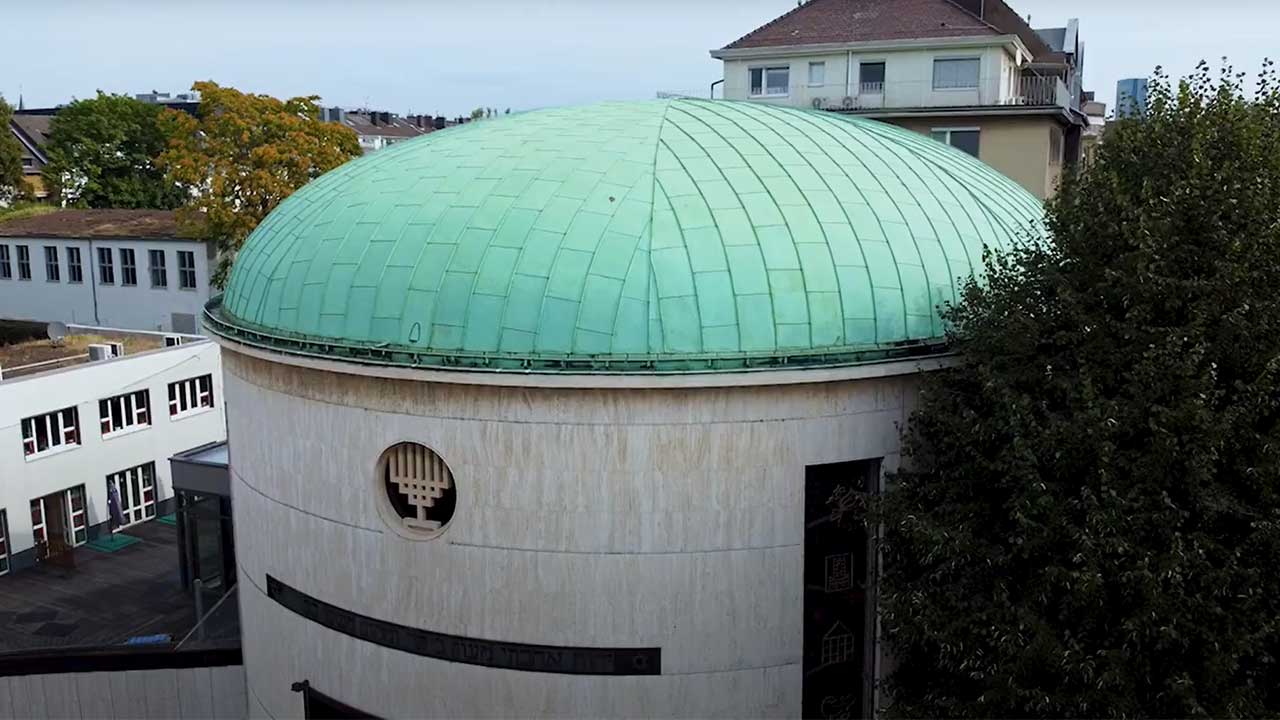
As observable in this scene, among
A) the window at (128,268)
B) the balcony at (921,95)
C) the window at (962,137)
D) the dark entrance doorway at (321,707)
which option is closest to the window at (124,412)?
the window at (128,268)

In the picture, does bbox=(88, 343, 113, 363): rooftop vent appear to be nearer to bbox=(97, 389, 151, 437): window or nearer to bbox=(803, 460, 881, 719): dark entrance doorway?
bbox=(97, 389, 151, 437): window

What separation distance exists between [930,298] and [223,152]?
41.6m

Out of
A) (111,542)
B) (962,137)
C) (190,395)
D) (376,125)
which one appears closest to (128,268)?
(190,395)

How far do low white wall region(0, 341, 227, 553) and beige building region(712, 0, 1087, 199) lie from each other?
77.2 ft

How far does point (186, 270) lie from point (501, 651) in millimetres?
42758

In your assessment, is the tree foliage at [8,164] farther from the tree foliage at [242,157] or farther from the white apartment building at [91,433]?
the white apartment building at [91,433]

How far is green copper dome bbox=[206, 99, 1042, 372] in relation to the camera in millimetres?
16219

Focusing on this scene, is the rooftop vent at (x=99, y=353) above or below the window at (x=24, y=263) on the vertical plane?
below

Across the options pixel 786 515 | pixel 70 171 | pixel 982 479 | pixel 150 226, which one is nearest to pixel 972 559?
pixel 982 479

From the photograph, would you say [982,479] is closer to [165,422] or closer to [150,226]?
[165,422]

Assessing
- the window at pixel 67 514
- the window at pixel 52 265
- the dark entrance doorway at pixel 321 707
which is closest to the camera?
the dark entrance doorway at pixel 321 707

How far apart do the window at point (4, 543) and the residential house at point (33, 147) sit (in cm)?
5955

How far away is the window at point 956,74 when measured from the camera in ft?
131

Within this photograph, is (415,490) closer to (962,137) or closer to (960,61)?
(962,137)
